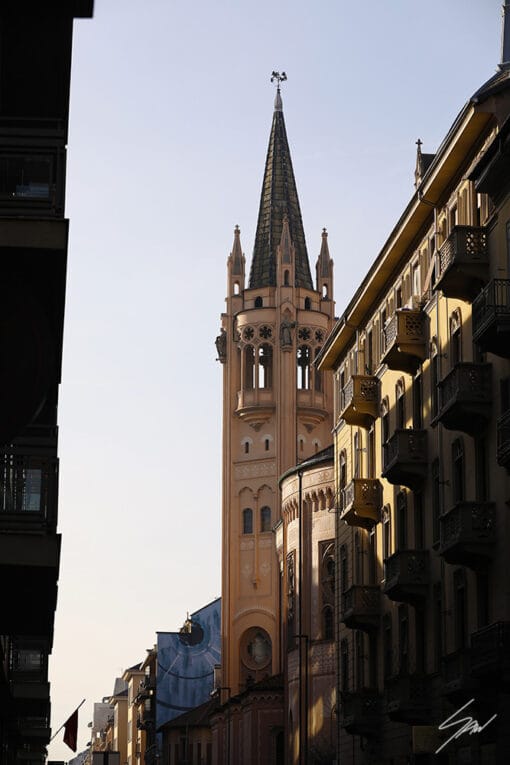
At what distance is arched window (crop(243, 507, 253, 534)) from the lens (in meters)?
120

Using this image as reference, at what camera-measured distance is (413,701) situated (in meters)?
42.4

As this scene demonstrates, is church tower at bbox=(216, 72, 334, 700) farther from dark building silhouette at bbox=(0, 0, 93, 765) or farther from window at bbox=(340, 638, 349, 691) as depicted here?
dark building silhouette at bbox=(0, 0, 93, 765)

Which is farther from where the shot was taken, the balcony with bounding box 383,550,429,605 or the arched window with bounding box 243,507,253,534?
the arched window with bounding box 243,507,253,534

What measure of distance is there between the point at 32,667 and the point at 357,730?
12499 mm

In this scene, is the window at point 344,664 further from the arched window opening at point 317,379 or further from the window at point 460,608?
the arched window opening at point 317,379

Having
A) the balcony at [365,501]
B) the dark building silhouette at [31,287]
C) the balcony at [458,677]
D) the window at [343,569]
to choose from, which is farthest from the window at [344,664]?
the dark building silhouette at [31,287]

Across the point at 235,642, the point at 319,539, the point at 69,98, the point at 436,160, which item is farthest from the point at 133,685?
the point at 69,98

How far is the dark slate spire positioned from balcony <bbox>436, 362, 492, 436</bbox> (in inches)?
3465

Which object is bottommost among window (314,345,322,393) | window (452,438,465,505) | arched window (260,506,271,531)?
window (452,438,465,505)

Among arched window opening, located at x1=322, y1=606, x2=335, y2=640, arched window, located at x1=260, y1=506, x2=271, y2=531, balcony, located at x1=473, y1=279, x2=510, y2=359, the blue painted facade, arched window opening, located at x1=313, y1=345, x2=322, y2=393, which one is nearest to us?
balcony, located at x1=473, y1=279, x2=510, y2=359

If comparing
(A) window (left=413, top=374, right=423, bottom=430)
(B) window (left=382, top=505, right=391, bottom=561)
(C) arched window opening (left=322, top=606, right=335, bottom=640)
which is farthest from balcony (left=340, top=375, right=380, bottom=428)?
(C) arched window opening (left=322, top=606, right=335, bottom=640)

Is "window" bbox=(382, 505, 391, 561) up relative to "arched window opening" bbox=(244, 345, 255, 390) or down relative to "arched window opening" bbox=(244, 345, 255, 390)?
down

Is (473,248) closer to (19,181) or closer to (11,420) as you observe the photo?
(19,181)

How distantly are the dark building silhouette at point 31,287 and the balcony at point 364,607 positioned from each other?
21548mm
